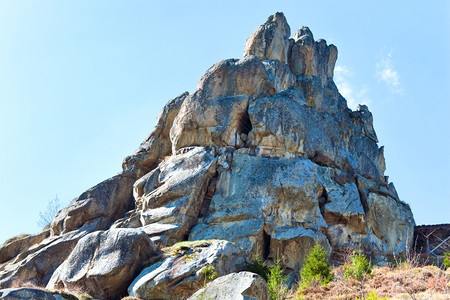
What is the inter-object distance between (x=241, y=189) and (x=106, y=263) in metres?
12.4

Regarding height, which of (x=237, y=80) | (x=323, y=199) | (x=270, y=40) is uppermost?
(x=270, y=40)

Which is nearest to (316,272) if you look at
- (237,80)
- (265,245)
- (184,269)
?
(184,269)

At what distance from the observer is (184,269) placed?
20.9 m

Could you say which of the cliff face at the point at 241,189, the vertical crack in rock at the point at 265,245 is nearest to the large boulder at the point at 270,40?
the cliff face at the point at 241,189

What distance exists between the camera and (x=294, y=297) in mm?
19812

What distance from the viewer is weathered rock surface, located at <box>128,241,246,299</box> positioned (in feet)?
66.2

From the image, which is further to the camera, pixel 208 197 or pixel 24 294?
pixel 208 197

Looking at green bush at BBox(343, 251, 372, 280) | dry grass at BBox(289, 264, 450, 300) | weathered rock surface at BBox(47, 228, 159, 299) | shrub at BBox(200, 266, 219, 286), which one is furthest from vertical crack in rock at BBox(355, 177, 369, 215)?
weathered rock surface at BBox(47, 228, 159, 299)

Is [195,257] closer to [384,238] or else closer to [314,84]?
[384,238]

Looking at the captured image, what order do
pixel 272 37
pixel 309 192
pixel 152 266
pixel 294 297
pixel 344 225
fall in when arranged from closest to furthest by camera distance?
pixel 294 297
pixel 152 266
pixel 309 192
pixel 344 225
pixel 272 37

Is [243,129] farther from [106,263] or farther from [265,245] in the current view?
[106,263]

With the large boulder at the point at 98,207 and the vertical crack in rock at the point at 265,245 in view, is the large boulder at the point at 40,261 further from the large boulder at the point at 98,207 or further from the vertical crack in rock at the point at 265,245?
the vertical crack in rock at the point at 265,245

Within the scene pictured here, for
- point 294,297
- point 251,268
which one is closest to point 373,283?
point 294,297

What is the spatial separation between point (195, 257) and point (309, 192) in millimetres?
12332
